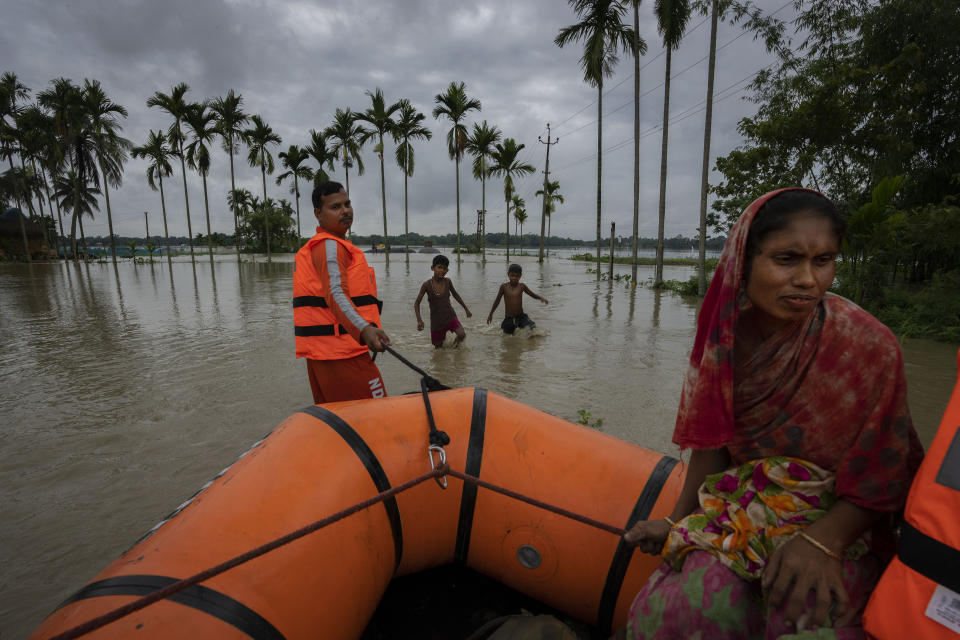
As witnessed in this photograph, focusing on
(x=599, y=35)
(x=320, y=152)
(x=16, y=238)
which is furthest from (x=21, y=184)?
(x=599, y=35)

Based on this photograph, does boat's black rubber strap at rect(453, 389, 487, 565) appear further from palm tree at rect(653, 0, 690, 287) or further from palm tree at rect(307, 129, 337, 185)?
palm tree at rect(307, 129, 337, 185)

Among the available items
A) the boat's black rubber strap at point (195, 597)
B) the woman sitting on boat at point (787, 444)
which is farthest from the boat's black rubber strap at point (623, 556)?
the boat's black rubber strap at point (195, 597)

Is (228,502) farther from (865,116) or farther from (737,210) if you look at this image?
(737,210)

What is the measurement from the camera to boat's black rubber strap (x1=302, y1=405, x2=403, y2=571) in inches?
78.2

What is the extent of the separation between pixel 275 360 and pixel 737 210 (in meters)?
16.5

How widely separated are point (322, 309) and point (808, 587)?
264cm

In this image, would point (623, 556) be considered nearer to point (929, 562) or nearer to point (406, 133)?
point (929, 562)

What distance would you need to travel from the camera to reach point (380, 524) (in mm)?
1942

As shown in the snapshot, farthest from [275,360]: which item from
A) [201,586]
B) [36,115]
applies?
[36,115]

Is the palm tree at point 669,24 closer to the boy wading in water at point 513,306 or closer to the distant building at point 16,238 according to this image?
the boy wading in water at point 513,306

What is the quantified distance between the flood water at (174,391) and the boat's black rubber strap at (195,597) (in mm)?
1308

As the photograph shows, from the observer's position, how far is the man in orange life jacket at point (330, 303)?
110 inches

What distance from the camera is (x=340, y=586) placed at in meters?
1.70

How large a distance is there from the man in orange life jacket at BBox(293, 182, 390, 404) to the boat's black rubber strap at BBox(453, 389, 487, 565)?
37.7 inches
